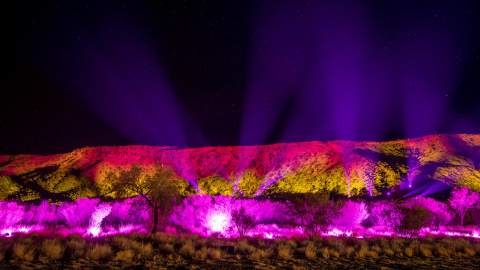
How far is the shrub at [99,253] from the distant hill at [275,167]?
3242 centimetres

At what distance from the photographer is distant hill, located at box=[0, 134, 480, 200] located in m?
52.7

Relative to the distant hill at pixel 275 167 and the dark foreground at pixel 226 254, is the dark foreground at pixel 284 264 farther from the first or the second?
the distant hill at pixel 275 167

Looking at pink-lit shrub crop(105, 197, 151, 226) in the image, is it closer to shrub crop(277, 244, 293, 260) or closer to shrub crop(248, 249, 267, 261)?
shrub crop(277, 244, 293, 260)

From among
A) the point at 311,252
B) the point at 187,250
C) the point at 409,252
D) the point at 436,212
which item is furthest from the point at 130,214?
the point at 436,212

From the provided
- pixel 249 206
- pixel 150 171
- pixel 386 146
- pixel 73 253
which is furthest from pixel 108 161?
pixel 73 253

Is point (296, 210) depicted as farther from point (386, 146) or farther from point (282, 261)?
point (386, 146)

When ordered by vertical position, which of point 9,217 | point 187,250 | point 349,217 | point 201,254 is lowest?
point 201,254

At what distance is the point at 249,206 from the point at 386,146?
38967 mm

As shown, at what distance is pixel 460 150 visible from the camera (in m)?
61.2

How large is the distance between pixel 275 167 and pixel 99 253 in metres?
46.0

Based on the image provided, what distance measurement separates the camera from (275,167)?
2438 inches

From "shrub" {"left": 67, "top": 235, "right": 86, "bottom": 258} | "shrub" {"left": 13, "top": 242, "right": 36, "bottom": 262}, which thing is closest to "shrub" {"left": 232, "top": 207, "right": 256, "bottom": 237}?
"shrub" {"left": 67, "top": 235, "right": 86, "bottom": 258}

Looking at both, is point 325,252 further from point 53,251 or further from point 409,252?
point 53,251

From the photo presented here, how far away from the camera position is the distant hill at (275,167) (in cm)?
5266
